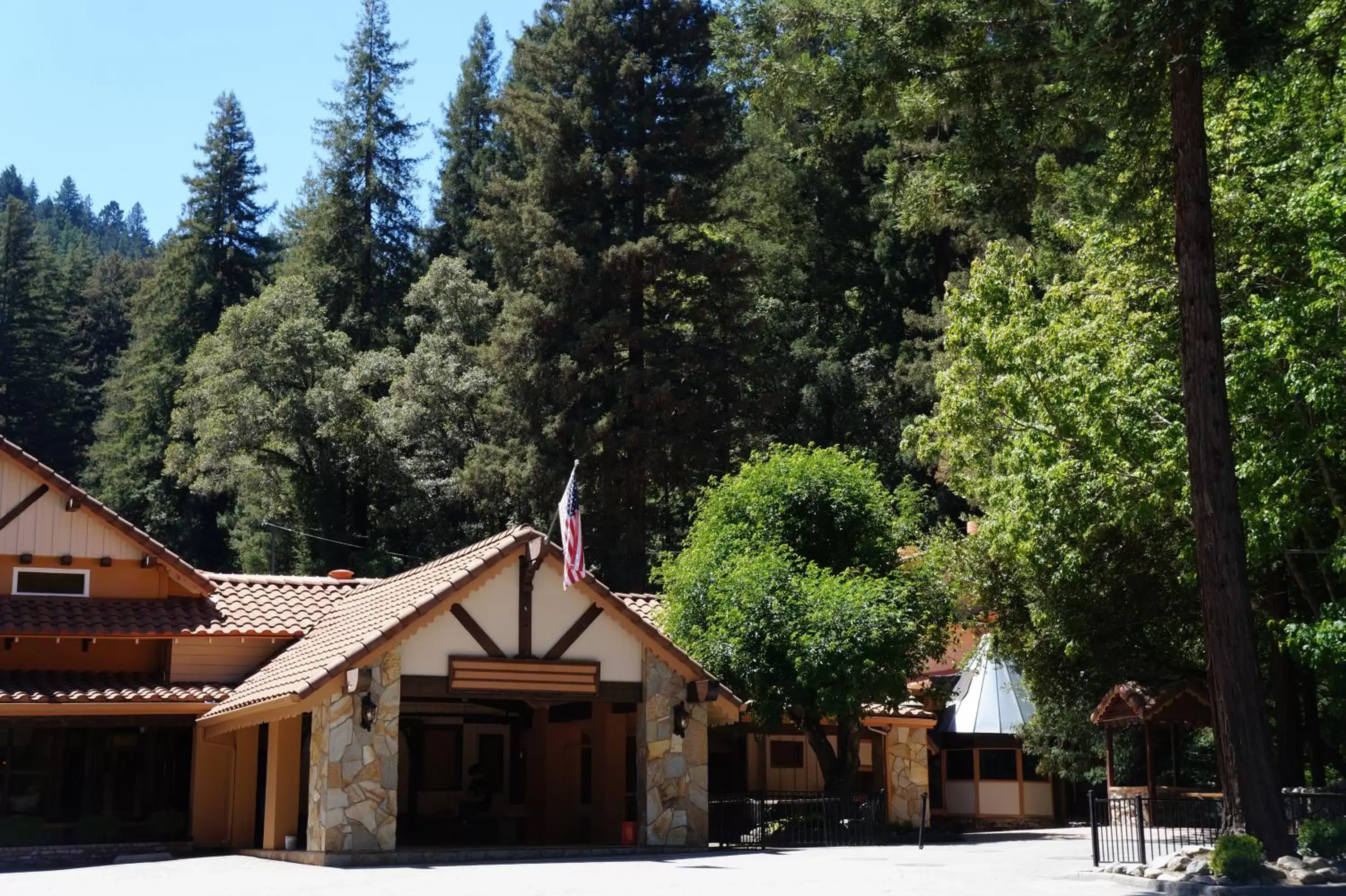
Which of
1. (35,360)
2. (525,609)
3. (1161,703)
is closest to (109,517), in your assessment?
(525,609)

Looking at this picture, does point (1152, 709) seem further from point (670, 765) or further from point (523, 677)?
point (523, 677)

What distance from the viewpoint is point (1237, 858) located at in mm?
15445

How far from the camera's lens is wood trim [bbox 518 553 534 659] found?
21.1 m

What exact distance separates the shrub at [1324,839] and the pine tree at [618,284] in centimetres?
2402

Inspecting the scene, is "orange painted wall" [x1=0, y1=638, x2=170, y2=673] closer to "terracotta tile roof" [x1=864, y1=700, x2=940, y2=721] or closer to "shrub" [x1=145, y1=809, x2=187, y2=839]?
"shrub" [x1=145, y1=809, x2=187, y2=839]

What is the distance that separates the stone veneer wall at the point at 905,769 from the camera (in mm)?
29031

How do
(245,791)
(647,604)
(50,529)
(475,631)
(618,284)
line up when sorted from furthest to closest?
(618,284), (647,604), (50,529), (245,791), (475,631)

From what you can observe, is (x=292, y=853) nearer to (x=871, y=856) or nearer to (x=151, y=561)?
(x=151, y=561)

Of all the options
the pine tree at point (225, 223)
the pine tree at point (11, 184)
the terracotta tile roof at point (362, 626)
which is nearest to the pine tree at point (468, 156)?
the pine tree at point (225, 223)

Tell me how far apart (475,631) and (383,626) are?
4.81 feet

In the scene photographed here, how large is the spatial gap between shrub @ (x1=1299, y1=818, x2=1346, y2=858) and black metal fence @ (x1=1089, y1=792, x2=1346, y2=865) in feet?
1.33

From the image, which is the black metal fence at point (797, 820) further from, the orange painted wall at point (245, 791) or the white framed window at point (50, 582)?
the white framed window at point (50, 582)

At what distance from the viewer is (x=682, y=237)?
46.5 meters

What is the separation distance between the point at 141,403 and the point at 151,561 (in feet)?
125
